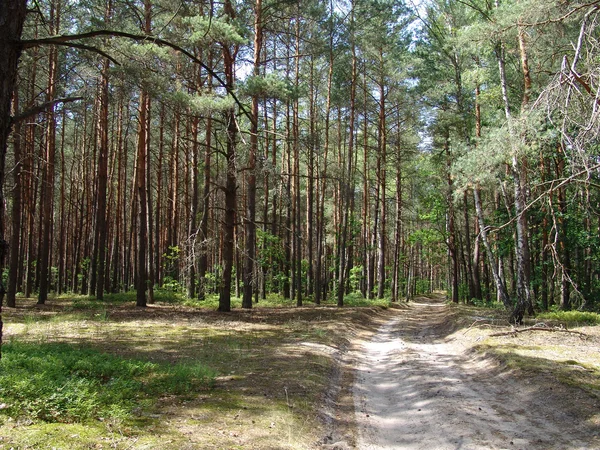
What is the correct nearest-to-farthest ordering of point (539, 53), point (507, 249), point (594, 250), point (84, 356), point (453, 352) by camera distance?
point (84, 356) < point (453, 352) < point (539, 53) < point (594, 250) < point (507, 249)

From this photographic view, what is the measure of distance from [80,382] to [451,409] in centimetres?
506

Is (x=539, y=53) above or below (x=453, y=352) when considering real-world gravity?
above

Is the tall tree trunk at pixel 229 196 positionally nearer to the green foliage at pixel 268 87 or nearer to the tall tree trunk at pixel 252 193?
the tall tree trunk at pixel 252 193

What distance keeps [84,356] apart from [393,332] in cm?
1031

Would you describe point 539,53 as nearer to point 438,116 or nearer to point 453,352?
point 453,352

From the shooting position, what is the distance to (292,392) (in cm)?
618

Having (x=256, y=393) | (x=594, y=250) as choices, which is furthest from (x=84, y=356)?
(x=594, y=250)

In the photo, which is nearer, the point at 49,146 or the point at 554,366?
the point at 554,366

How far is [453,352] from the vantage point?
408 inches

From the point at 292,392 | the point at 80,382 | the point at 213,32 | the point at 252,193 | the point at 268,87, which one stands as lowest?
the point at 292,392

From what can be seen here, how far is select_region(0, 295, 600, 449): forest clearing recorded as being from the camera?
173 inches

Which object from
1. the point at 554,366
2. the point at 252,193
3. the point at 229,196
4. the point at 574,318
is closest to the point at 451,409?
the point at 554,366

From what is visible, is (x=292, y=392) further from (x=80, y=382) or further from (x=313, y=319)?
(x=313, y=319)

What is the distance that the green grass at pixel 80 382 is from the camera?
4426 mm
